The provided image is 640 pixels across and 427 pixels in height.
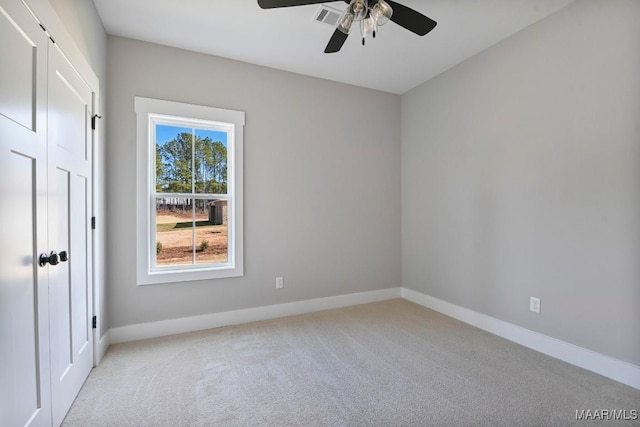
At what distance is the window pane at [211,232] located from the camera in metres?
3.04

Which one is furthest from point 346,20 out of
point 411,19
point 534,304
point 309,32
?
point 534,304

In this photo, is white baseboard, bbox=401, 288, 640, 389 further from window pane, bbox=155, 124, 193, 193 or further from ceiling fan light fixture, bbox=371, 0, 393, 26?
window pane, bbox=155, 124, 193, 193

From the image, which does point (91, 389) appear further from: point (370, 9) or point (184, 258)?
point (370, 9)

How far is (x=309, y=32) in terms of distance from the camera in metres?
2.62

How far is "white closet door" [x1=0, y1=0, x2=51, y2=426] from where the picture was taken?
114 cm

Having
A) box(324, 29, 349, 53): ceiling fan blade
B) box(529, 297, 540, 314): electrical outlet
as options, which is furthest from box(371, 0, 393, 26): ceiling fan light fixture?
box(529, 297, 540, 314): electrical outlet

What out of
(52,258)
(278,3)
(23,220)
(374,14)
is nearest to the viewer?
(23,220)

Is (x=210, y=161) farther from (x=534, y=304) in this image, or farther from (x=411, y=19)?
(x=534, y=304)

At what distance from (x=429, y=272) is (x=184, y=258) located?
2.84 metres

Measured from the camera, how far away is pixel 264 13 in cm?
237

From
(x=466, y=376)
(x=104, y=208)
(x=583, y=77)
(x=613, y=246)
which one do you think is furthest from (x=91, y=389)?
(x=583, y=77)

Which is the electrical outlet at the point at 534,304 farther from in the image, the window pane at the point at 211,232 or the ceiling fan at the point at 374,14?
the window pane at the point at 211,232

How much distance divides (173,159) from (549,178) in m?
3.44

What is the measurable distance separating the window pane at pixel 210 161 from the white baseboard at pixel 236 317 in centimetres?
131
